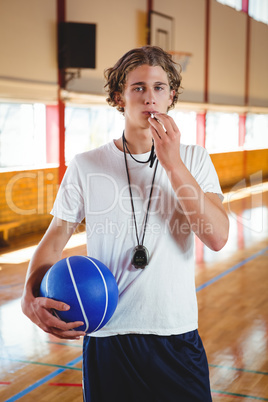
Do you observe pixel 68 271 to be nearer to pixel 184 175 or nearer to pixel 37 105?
pixel 184 175

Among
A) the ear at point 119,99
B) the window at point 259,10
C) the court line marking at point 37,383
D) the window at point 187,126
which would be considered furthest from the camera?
the window at point 259,10

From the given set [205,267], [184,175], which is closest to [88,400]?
[184,175]

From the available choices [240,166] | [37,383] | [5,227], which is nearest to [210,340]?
[37,383]

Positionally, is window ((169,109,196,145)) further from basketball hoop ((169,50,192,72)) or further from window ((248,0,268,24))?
window ((248,0,268,24))

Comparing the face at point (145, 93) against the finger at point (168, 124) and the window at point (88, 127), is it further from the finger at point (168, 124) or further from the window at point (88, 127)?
the window at point (88, 127)

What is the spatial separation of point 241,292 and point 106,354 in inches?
164

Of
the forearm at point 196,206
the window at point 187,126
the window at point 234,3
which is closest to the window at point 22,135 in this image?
the window at point 187,126

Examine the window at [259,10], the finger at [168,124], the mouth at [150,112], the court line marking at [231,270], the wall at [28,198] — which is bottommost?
the court line marking at [231,270]

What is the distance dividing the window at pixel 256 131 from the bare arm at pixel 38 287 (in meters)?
15.1

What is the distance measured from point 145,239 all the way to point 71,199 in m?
0.26

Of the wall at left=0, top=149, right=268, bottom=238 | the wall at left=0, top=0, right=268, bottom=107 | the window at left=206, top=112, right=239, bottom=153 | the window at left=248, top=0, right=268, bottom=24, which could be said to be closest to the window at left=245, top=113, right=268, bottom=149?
the wall at left=0, top=0, right=268, bottom=107

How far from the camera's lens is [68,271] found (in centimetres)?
152

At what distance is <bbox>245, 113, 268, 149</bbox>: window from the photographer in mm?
16469

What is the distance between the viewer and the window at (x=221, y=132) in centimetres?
1425
